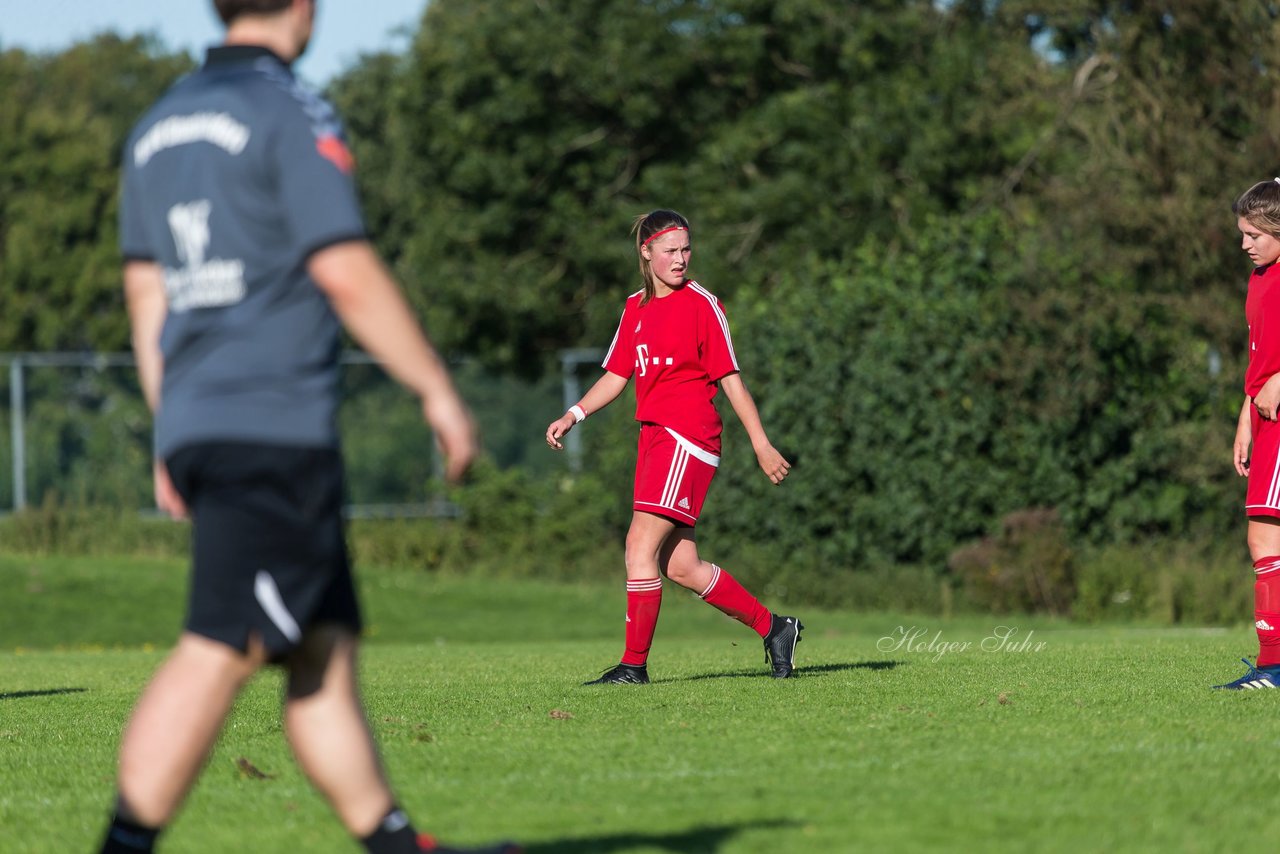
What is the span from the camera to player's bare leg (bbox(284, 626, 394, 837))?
386cm

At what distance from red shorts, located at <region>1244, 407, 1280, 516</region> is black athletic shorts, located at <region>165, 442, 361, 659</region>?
204 inches

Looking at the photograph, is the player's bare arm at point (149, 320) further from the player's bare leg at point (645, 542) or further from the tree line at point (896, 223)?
the tree line at point (896, 223)

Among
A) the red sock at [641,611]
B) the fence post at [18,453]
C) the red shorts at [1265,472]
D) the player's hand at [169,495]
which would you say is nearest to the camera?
the player's hand at [169,495]

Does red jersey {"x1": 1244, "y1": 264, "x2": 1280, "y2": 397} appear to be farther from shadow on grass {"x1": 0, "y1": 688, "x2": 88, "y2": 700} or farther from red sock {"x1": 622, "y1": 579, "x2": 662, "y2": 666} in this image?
shadow on grass {"x1": 0, "y1": 688, "x2": 88, "y2": 700}

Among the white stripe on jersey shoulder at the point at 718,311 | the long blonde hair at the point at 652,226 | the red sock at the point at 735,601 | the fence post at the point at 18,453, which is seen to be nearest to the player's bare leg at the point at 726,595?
the red sock at the point at 735,601

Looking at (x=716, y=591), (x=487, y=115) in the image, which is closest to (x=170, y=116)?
(x=716, y=591)

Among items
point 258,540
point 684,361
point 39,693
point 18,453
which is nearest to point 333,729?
point 258,540

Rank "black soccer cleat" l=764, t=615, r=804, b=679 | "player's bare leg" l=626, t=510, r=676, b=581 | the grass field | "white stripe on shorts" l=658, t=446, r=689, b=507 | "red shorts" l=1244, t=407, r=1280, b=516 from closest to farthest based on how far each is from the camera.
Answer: the grass field < "red shorts" l=1244, t=407, r=1280, b=516 < "white stripe on shorts" l=658, t=446, r=689, b=507 < "player's bare leg" l=626, t=510, r=676, b=581 < "black soccer cleat" l=764, t=615, r=804, b=679

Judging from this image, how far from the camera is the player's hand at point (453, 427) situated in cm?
365

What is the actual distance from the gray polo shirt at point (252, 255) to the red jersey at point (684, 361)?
466 centimetres


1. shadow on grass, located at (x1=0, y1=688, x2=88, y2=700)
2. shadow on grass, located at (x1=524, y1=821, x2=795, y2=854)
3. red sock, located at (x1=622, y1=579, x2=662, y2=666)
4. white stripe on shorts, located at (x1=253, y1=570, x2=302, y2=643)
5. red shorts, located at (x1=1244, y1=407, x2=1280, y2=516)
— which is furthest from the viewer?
shadow on grass, located at (x1=0, y1=688, x2=88, y2=700)

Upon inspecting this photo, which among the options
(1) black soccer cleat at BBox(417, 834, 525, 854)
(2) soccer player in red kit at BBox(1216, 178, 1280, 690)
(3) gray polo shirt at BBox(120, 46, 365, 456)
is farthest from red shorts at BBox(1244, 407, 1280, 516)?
(3) gray polo shirt at BBox(120, 46, 365, 456)

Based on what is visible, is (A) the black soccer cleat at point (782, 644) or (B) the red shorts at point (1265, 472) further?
(A) the black soccer cleat at point (782, 644)

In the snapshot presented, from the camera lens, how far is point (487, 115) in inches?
1254
